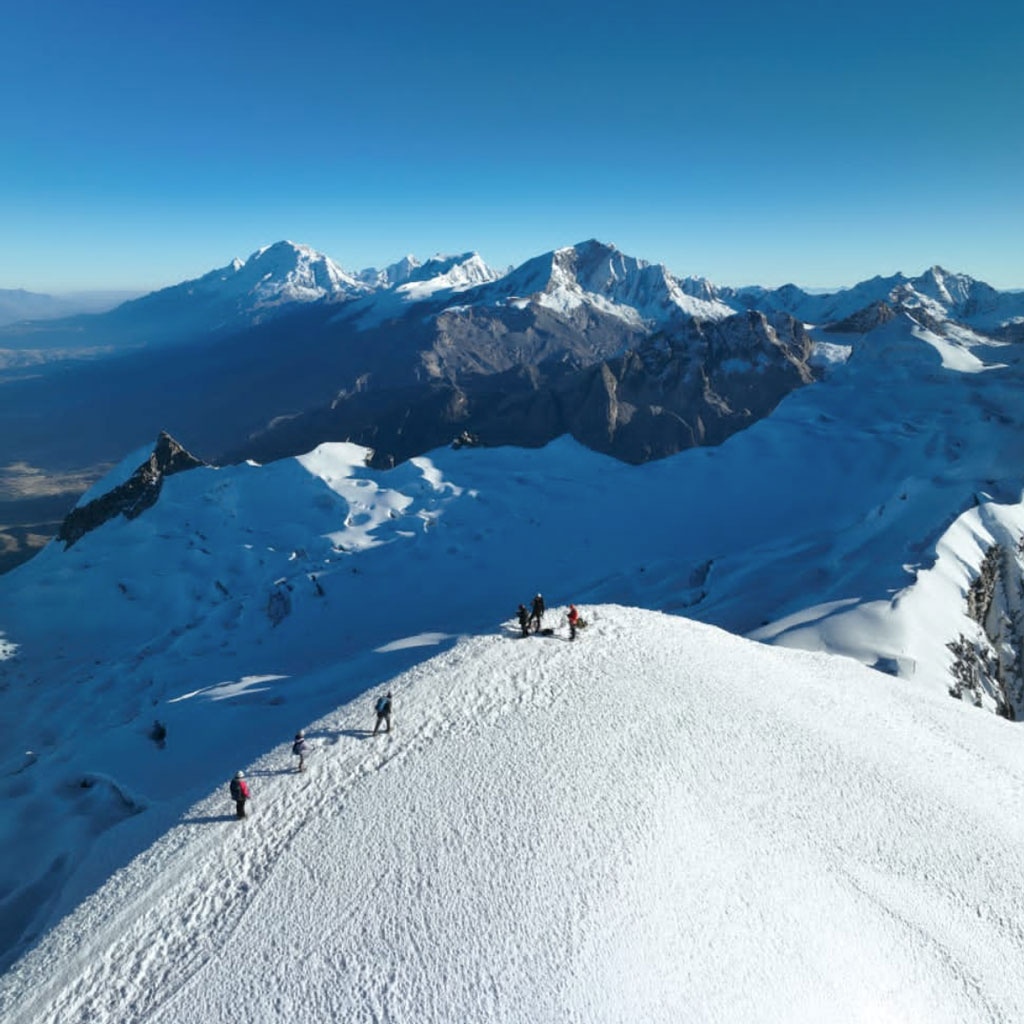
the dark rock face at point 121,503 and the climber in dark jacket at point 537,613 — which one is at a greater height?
the climber in dark jacket at point 537,613

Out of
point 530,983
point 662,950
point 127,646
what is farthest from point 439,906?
point 127,646

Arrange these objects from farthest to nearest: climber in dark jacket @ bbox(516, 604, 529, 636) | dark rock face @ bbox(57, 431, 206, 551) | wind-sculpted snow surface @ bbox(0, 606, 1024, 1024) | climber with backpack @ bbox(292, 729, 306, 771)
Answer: dark rock face @ bbox(57, 431, 206, 551) → climber in dark jacket @ bbox(516, 604, 529, 636) → climber with backpack @ bbox(292, 729, 306, 771) → wind-sculpted snow surface @ bbox(0, 606, 1024, 1024)

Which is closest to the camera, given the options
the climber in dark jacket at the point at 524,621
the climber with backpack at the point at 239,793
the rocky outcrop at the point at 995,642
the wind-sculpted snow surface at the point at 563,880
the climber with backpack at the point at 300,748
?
the wind-sculpted snow surface at the point at 563,880

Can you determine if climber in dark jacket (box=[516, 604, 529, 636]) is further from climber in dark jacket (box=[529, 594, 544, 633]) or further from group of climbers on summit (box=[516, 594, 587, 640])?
climber in dark jacket (box=[529, 594, 544, 633])

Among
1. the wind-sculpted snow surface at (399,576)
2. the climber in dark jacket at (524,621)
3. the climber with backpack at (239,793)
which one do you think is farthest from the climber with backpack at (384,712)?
the climber in dark jacket at (524,621)

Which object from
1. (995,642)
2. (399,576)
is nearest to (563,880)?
(995,642)

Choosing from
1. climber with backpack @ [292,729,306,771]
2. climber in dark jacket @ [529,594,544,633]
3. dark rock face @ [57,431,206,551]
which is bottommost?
dark rock face @ [57,431,206,551]

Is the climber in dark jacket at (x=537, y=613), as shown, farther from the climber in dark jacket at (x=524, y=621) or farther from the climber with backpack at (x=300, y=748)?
the climber with backpack at (x=300, y=748)

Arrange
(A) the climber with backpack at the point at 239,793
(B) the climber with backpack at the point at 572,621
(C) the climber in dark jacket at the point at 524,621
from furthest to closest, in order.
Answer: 1. (C) the climber in dark jacket at the point at 524,621
2. (B) the climber with backpack at the point at 572,621
3. (A) the climber with backpack at the point at 239,793

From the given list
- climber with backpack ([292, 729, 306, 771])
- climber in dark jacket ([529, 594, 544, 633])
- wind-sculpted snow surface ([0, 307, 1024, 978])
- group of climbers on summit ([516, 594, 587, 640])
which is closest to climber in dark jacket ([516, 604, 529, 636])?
group of climbers on summit ([516, 594, 587, 640])

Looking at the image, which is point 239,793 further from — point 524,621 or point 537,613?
point 537,613
